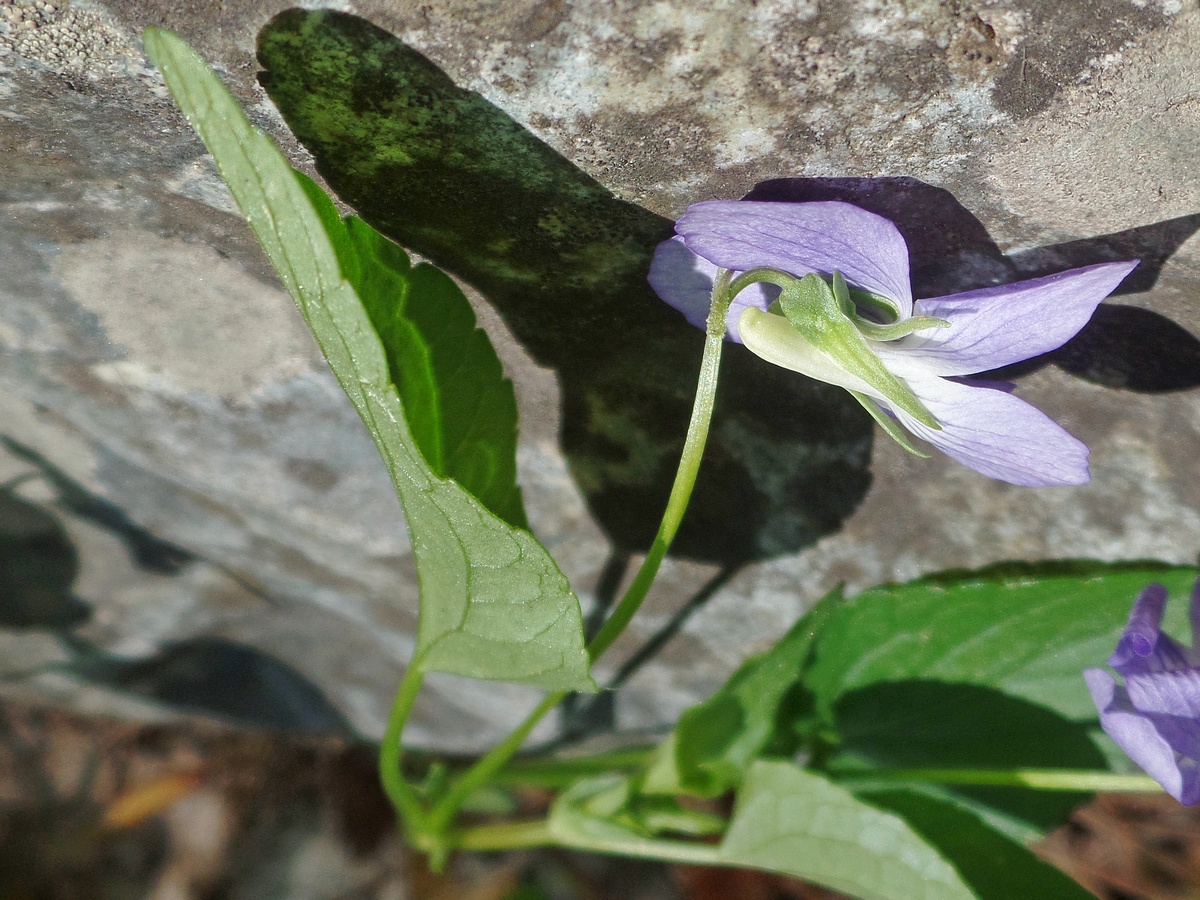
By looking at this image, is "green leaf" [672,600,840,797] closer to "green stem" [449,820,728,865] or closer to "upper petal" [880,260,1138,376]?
"green stem" [449,820,728,865]

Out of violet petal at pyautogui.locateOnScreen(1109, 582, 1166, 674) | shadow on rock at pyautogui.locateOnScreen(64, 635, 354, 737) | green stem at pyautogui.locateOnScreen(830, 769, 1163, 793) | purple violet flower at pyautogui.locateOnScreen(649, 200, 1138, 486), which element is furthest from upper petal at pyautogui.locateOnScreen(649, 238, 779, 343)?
shadow on rock at pyautogui.locateOnScreen(64, 635, 354, 737)

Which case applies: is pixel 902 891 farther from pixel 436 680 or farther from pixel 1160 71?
pixel 436 680

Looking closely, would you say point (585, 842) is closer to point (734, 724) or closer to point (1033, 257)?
point (734, 724)

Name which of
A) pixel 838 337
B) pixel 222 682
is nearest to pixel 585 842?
pixel 838 337

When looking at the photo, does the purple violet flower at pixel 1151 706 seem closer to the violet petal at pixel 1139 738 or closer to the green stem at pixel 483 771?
the violet petal at pixel 1139 738

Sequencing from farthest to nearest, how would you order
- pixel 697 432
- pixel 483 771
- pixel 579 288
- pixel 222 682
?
pixel 222 682
pixel 483 771
pixel 579 288
pixel 697 432

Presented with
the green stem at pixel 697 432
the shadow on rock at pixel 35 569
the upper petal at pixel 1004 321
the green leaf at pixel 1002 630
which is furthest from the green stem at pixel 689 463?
the shadow on rock at pixel 35 569

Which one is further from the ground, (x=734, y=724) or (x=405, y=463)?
(x=405, y=463)
